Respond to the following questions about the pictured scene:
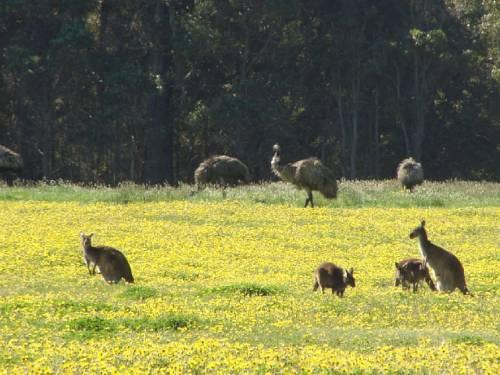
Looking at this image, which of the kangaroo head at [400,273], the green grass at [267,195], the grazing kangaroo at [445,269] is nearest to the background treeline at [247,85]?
the green grass at [267,195]

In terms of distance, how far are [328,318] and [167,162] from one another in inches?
1712

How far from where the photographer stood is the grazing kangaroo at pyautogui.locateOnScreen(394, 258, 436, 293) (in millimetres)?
21109

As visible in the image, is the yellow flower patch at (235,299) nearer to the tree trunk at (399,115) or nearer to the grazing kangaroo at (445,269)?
the grazing kangaroo at (445,269)

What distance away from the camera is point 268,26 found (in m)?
63.4

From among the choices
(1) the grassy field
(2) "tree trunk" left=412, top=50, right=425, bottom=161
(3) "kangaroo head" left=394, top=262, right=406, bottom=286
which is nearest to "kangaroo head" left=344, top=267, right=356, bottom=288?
(1) the grassy field

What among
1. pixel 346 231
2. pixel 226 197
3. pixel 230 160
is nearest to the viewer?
pixel 346 231

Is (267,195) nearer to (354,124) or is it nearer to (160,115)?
(160,115)

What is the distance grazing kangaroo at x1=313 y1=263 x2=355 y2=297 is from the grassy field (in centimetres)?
27

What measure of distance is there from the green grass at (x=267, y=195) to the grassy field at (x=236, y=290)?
0.53 feet

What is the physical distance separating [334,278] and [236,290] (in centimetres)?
164

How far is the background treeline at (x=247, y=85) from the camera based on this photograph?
5962cm

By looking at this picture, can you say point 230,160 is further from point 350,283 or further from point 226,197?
point 350,283

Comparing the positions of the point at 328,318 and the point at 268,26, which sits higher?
the point at 268,26

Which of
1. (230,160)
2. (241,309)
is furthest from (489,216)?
(241,309)
